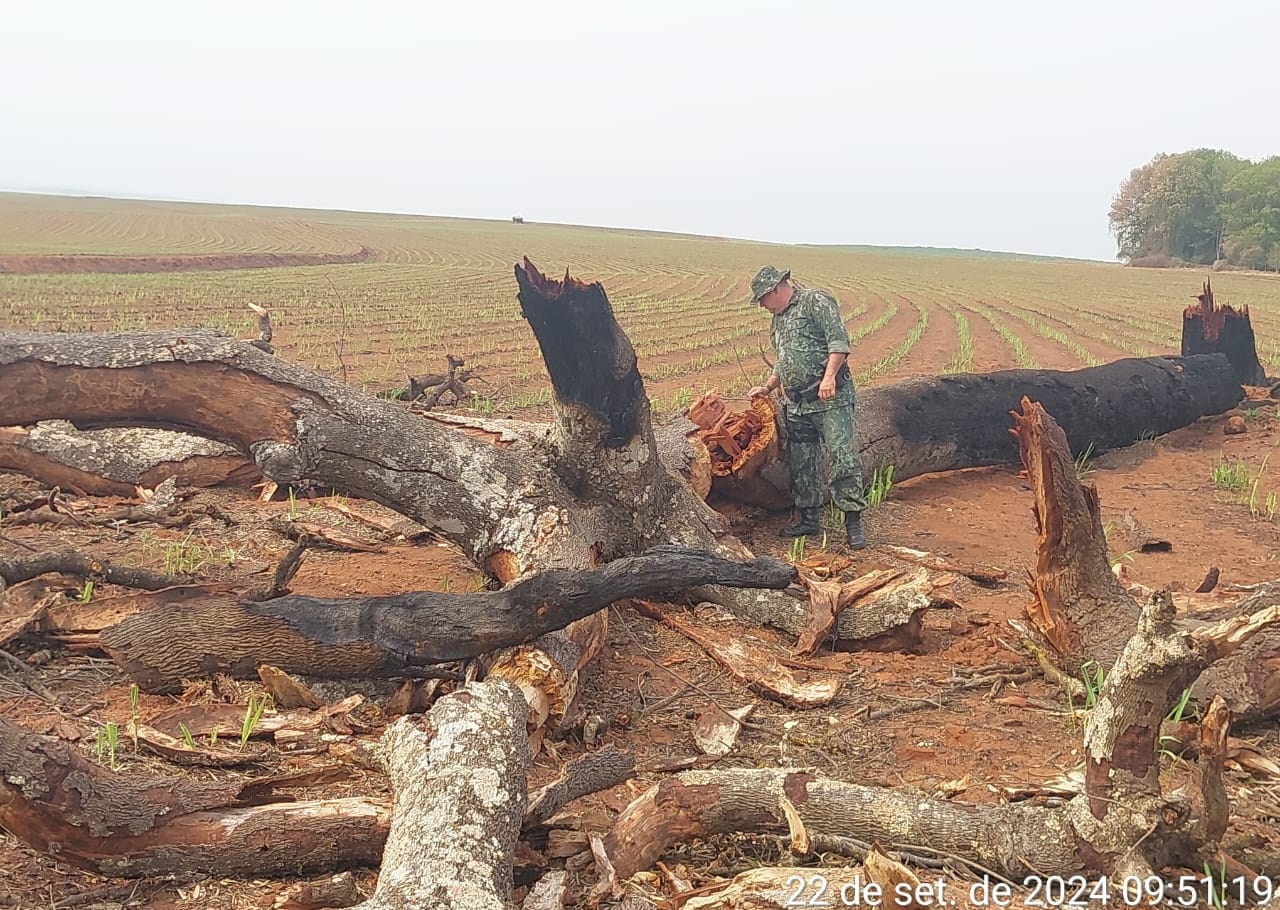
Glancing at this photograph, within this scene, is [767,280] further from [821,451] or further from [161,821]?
[161,821]

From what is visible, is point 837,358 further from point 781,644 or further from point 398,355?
point 398,355

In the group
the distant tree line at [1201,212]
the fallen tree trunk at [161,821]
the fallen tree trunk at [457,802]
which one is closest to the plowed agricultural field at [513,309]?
the fallen tree trunk at [457,802]

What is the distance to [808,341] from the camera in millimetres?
5727

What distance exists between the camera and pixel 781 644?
4.35m

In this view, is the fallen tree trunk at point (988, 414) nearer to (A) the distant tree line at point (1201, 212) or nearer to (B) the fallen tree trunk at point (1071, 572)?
(B) the fallen tree trunk at point (1071, 572)

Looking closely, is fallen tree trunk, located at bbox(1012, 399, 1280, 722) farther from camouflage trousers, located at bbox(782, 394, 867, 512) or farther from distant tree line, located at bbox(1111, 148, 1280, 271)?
distant tree line, located at bbox(1111, 148, 1280, 271)

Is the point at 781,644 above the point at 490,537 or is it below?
below

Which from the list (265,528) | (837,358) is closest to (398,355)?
(265,528)

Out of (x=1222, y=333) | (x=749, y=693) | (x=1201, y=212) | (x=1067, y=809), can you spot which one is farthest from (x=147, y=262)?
(x=1201, y=212)

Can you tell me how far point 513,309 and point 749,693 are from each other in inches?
659

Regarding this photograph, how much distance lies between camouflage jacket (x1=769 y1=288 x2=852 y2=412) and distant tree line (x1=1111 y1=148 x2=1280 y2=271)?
197 ft

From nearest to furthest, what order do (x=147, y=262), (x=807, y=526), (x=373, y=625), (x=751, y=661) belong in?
(x=373, y=625)
(x=751, y=661)
(x=807, y=526)
(x=147, y=262)

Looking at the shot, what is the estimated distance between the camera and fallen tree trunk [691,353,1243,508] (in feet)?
20.8

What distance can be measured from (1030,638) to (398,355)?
35.1 feet
